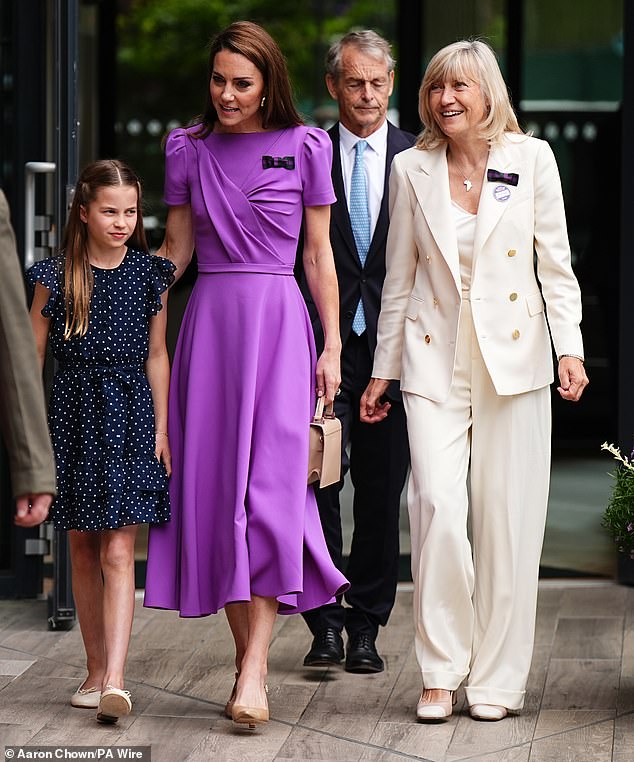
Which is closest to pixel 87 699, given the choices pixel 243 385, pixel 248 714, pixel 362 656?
pixel 248 714

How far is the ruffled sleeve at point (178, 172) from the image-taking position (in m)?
4.22

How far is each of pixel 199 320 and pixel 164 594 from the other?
74 cm

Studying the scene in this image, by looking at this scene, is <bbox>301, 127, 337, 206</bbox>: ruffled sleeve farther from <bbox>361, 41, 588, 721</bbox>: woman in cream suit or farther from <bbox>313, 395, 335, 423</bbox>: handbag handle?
<bbox>313, 395, 335, 423</bbox>: handbag handle

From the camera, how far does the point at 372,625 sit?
4777 mm

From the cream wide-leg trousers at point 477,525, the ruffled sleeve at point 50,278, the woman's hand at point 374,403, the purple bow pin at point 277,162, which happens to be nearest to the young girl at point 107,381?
the ruffled sleeve at point 50,278

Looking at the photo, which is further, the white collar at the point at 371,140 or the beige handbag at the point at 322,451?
the white collar at the point at 371,140

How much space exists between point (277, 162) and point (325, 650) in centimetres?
150

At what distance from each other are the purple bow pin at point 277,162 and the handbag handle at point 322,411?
25.0 inches

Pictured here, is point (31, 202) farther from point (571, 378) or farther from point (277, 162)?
point (571, 378)

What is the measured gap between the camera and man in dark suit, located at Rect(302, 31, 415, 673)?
472 cm

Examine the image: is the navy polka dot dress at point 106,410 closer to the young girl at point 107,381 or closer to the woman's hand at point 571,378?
the young girl at point 107,381

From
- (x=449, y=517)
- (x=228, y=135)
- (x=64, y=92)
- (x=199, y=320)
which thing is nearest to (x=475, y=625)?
(x=449, y=517)

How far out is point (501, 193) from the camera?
4.13 m

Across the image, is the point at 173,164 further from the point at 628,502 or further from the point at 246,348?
the point at 628,502
